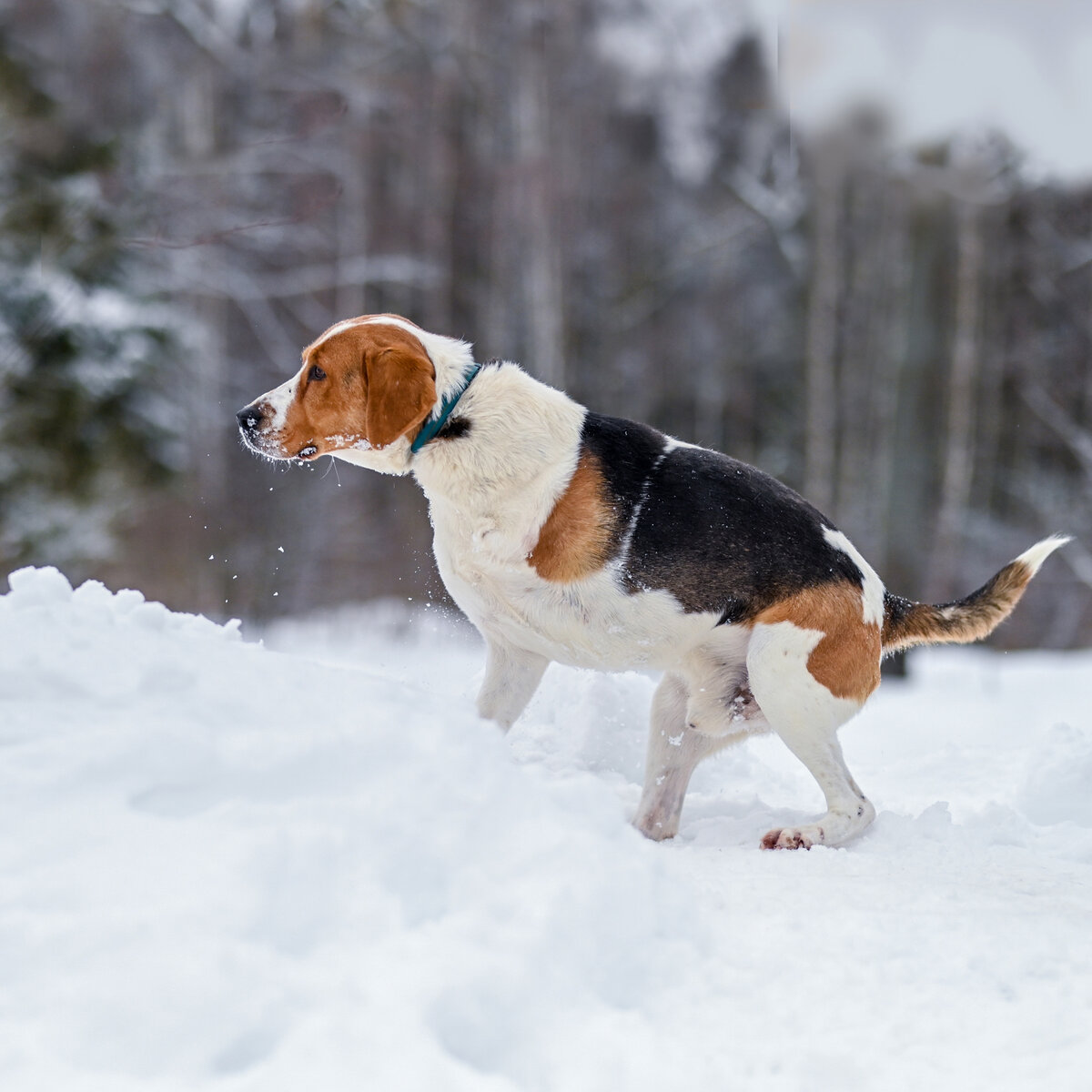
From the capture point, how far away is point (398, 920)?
2.06 metres

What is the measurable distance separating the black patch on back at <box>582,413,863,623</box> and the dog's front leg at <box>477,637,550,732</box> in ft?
1.72

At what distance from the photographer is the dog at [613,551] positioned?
3.63 meters

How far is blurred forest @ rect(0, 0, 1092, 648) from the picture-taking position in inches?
500

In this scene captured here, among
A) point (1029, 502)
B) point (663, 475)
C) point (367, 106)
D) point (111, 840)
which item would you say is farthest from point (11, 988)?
point (1029, 502)

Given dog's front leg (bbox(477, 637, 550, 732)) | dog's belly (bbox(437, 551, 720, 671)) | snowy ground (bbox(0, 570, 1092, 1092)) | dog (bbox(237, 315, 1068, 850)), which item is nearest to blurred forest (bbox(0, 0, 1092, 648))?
dog (bbox(237, 315, 1068, 850))

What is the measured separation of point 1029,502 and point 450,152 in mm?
9166

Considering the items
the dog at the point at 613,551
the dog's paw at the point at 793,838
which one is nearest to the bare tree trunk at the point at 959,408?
the dog at the point at 613,551

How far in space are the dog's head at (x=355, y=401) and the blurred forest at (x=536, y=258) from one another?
8129 mm

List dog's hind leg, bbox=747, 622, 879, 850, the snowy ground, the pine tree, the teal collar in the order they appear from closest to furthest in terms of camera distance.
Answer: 1. the snowy ground
2. dog's hind leg, bbox=747, 622, 879, 850
3. the teal collar
4. the pine tree

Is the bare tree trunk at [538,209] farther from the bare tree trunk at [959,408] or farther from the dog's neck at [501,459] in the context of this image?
the dog's neck at [501,459]

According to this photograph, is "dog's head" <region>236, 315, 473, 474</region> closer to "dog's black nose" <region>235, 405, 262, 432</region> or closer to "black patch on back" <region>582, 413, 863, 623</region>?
"dog's black nose" <region>235, 405, 262, 432</region>

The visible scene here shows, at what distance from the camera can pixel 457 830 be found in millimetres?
2281

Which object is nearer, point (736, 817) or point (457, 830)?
point (457, 830)

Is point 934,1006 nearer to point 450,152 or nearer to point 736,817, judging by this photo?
point 736,817
